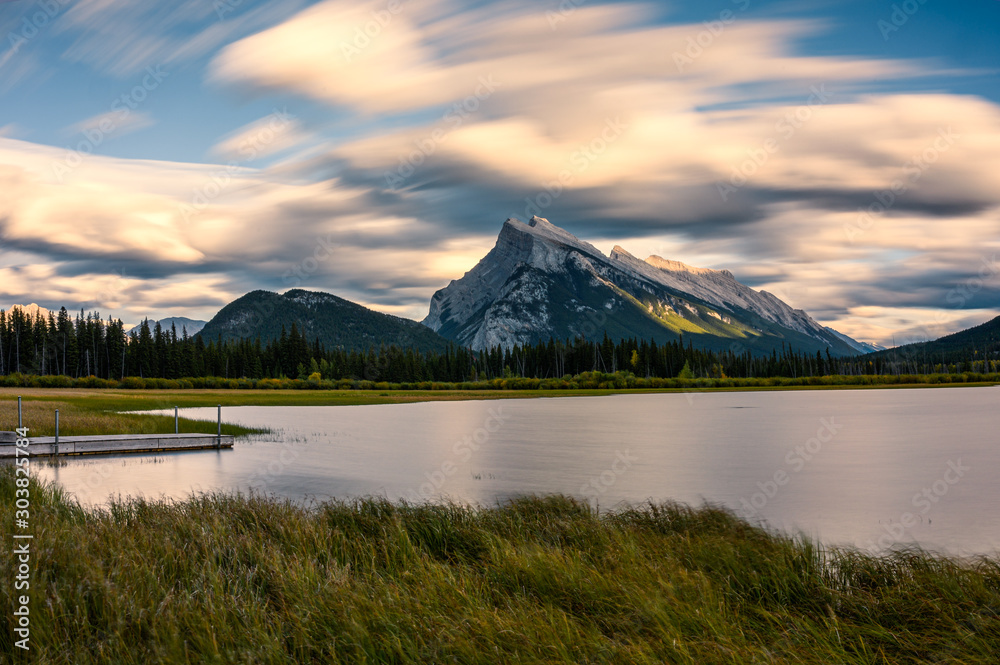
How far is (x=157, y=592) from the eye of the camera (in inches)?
389

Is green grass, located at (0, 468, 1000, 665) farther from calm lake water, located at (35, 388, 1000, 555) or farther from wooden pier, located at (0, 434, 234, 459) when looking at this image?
wooden pier, located at (0, 434, 234, 459)

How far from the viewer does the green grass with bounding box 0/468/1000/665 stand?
26.8 feet

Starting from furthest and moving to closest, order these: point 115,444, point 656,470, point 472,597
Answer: point 115,444, point 656,470, point 472,597

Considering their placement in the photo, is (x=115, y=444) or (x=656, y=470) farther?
(x=115, y=444)

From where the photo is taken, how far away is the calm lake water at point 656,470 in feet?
73.6

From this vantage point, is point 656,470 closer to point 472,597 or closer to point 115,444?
point 472,597

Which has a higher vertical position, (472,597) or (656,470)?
(472,597)

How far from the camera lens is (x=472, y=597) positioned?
9.81 meters

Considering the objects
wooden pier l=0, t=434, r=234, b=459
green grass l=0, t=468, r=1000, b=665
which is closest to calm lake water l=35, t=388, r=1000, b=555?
wooden pier l=0, t=434, r=234, b=459

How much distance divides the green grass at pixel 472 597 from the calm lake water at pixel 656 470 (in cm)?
747

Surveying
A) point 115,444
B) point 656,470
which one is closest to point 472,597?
point 656,470

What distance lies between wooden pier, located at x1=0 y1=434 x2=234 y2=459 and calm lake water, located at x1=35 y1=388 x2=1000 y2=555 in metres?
1.22

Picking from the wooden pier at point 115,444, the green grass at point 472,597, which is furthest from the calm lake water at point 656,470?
the green grass at point 472,597

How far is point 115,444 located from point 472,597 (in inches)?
1220
